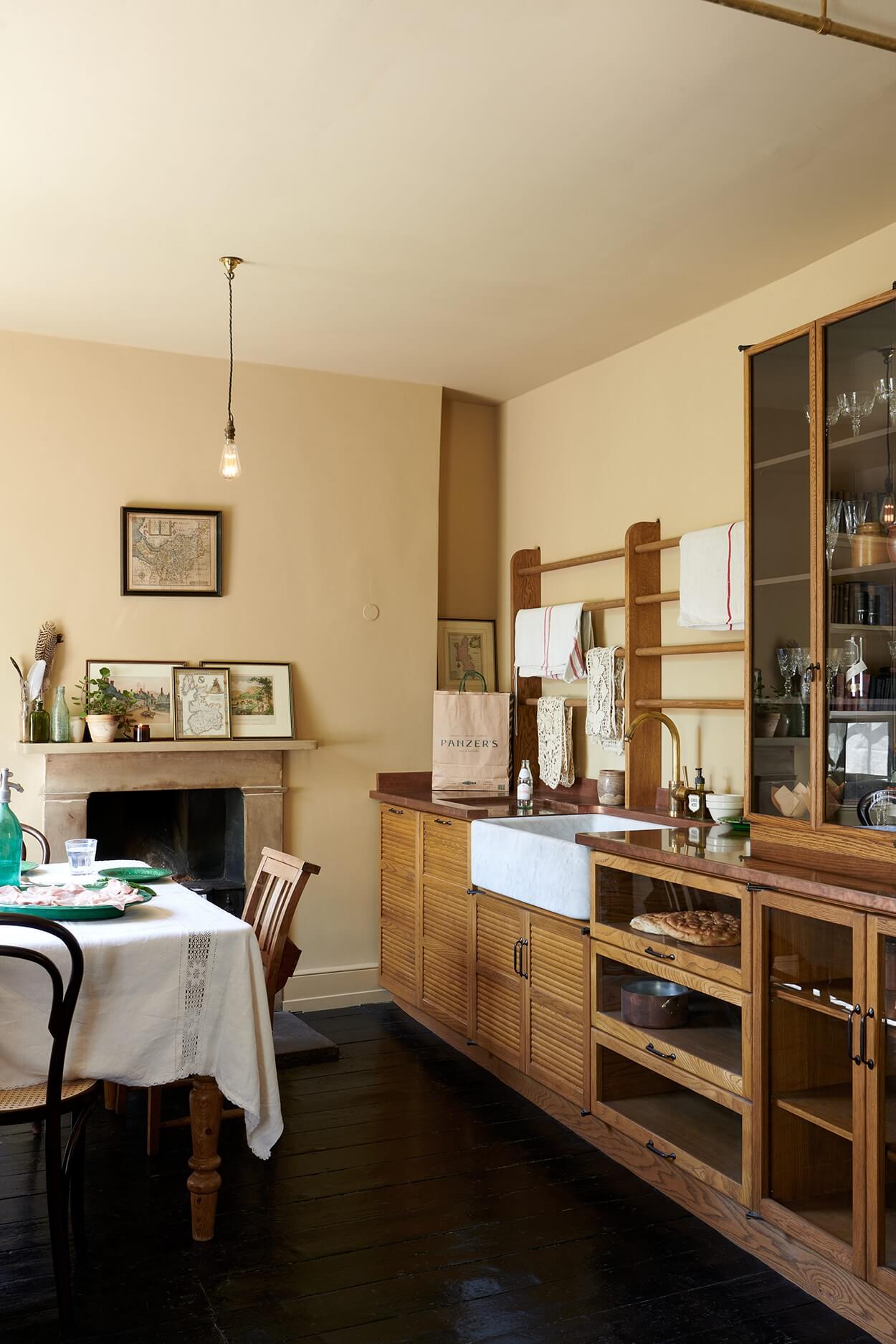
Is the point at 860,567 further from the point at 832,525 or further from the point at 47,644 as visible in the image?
the point at 47,644

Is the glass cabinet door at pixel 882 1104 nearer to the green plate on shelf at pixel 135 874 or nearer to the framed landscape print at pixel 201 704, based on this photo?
the green plate on shelf at pixel 135 874

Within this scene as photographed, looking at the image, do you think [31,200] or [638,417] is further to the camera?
[638,417]

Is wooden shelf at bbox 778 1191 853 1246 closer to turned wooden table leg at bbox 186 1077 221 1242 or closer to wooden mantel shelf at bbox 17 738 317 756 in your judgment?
turned wooden table leg at bbox 186 1077 221 1242

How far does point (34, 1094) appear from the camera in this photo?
253cm

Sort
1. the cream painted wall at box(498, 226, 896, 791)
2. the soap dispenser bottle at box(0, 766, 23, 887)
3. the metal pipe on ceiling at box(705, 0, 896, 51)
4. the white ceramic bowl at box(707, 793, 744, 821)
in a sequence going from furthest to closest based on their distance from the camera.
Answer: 1. the cream painted wall at box(498, 226, 896, 791)
2. the white ceramic bowl at box(707, 793, 744, 821)
3. the soap dispenser bottle at box(0, 766, 23, 887)
4. the metal pipe on ceiling at box(705, 0, 896, 51)

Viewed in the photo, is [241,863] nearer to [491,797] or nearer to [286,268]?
[491,797]

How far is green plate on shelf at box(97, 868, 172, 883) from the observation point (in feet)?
11.3

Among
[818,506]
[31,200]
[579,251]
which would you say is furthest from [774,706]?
[31,200]

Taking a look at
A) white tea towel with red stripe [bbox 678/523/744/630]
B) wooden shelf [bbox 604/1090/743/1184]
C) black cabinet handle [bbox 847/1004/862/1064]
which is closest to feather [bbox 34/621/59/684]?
white tea towel with red stripe [bbox 678/523/744/630]

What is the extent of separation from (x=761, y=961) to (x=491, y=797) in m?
2.27

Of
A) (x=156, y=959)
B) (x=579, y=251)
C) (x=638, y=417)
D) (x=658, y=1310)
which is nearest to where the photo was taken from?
(x=658, y=1310)

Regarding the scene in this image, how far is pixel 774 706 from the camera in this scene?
2.92m

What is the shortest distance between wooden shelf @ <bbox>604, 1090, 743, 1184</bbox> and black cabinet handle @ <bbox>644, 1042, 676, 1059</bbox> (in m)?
0.12

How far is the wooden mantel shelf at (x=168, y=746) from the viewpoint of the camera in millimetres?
4395
